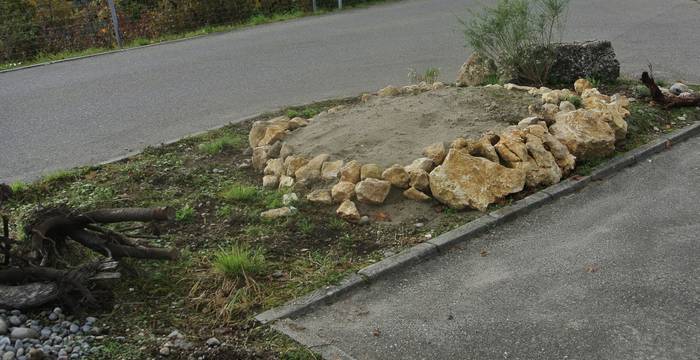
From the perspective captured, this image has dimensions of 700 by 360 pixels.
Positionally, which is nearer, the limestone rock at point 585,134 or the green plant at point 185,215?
the green plant at point 185,215

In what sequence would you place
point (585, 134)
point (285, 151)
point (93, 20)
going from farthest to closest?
point (93, 20) < point (285, 151) < point (585, 134)

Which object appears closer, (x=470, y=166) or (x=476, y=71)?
(x=470, y=166)

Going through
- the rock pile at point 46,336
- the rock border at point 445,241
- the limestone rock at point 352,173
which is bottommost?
the rock border at point 445,241

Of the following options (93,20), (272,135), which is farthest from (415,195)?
(93,20)

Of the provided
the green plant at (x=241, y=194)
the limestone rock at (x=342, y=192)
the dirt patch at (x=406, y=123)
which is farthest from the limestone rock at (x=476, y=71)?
the green plant at (x=241, y=194)

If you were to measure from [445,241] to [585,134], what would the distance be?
2.00 m

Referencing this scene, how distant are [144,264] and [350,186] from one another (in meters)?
1.65

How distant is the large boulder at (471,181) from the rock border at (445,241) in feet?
0.46

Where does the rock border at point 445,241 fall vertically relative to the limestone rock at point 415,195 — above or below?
below

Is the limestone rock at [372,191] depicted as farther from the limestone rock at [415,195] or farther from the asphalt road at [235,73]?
the asphalt road at [235,73]

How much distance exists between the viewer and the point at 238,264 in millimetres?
4434

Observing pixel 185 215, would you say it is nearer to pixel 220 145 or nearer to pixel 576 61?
pixel 220 145

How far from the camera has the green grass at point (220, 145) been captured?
6.98 meters

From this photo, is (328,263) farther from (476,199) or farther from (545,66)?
(545,66)
